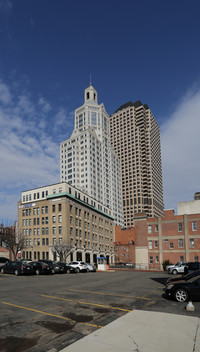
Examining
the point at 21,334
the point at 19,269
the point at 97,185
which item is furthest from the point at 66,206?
the point at 97,185

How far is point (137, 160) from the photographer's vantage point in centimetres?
18112

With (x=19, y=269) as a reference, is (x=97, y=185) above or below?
above

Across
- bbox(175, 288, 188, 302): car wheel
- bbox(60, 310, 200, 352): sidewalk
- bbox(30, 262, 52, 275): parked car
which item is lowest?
bbox(30, 262, 52, 275): parked car

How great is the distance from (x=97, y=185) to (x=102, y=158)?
19140mm

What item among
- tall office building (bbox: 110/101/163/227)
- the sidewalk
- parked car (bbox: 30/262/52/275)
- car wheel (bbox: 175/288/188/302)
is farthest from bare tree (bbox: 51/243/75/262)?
tall office building (bbox: 110/101/163/227)

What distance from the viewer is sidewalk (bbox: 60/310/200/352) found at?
21.7 ft

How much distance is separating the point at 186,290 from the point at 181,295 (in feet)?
1.20

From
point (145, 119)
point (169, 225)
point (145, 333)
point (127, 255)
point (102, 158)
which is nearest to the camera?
point (145, 333)

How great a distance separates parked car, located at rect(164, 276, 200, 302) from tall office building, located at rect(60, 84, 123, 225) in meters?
112

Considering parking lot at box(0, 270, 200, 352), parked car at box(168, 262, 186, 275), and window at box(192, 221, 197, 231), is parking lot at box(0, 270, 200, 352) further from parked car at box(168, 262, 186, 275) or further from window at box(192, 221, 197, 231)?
window at box(192, 221, 197, 231)

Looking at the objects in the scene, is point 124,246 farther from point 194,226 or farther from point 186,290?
point 186,290

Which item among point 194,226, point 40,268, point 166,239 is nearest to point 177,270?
point 40,268

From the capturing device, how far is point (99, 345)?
6766 millimetres

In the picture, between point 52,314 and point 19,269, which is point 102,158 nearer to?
point 19,269
